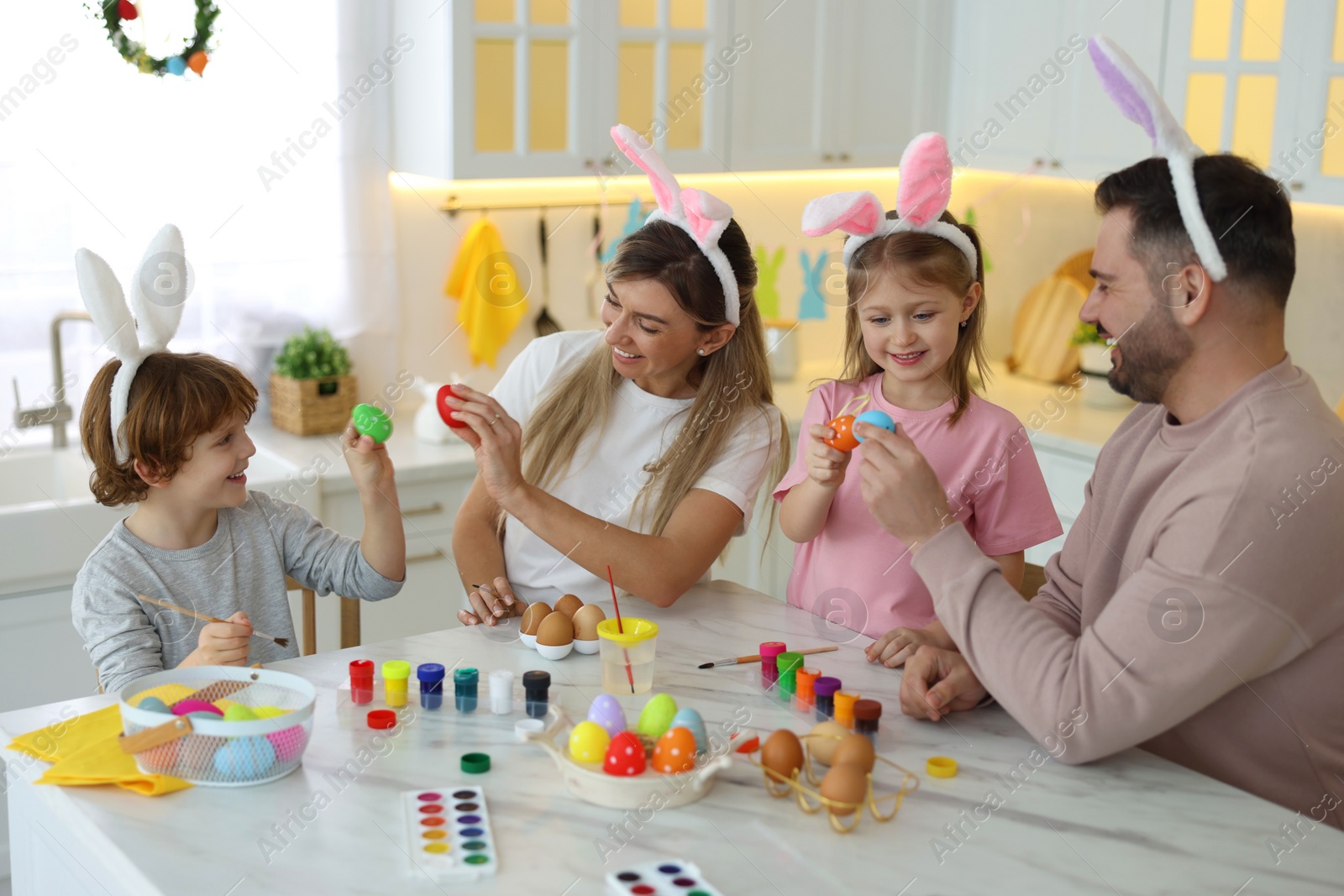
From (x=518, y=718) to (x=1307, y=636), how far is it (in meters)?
0.85

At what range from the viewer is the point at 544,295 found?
353 cm

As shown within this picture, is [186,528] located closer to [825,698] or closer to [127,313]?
[127,313]

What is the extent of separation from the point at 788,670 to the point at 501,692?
0.35 meters

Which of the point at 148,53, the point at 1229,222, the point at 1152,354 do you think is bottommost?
the point at 1152,354

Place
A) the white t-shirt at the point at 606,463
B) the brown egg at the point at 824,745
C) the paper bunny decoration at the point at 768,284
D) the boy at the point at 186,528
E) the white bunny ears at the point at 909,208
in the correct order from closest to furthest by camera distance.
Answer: the brown egg at the point at 824,745 → the boy at the point at 186,528 → the white bunny ears at the point at 909,208 → the white t-shirt at the point at 606,463 → the paper bunny decoration at the point at 768,284

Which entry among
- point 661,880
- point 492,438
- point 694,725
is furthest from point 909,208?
point 661,880

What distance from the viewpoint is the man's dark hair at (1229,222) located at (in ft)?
4.37

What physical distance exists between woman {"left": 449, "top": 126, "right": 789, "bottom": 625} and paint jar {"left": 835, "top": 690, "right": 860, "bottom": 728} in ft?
1.47

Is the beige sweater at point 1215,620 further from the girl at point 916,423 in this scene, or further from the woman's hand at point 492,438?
the woman's hand at point 492,438

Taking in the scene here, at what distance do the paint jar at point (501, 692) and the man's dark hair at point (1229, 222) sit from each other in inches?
33.3

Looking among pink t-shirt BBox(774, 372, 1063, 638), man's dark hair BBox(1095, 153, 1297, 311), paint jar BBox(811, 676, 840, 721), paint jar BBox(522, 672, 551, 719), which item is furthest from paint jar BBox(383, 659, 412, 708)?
man's dark hair BBox(1095, 153, 1297, 311)

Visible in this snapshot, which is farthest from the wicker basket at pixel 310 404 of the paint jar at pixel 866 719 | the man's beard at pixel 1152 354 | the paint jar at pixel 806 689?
the man's beard at pixel 1152 354

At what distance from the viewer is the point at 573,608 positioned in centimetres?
169

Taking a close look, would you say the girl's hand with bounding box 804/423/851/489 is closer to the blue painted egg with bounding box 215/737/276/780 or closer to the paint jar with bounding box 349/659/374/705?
the paint jar with bounding box 349/659/374/705
